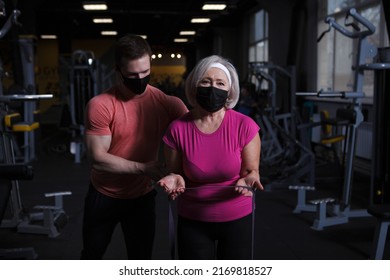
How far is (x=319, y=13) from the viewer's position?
6785 millimetres

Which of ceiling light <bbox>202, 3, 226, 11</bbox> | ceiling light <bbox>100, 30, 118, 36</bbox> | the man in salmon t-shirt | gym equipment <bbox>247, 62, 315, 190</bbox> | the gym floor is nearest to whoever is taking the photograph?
the man in salmon t-shirt

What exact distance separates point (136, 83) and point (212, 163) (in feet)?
1.16

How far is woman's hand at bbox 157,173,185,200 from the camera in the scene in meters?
1.18

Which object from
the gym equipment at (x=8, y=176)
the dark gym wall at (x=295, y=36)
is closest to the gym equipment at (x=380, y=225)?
the gym equipment at (x=8, y=176)

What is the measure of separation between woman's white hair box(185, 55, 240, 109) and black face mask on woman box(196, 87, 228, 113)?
0.03m

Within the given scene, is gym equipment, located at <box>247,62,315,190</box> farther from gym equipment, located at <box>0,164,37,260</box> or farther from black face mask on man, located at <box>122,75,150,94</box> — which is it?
black face mask on man, located at <box>122,75,150,94</box>

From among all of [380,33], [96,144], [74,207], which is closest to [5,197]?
[96,144]

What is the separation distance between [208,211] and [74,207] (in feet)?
8.87

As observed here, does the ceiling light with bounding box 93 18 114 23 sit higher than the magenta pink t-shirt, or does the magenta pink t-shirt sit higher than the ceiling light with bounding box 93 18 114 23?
the ceiling light with bounding box 93 18 114 23

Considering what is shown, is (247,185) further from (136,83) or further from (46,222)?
(46,222)

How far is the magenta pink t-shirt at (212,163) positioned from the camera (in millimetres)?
1213

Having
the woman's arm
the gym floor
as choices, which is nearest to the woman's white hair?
the woman's arm

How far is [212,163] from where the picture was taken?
121 cm

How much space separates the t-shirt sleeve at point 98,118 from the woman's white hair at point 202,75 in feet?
0.86
